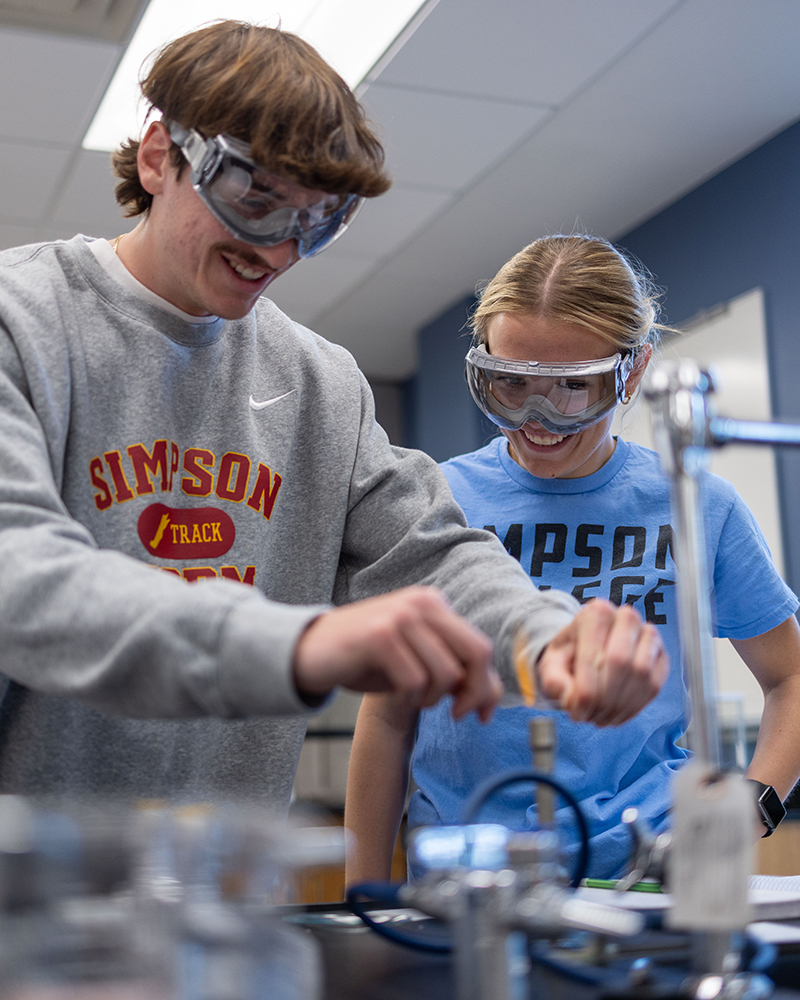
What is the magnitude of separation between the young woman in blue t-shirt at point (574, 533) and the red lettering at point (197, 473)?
0.48 m

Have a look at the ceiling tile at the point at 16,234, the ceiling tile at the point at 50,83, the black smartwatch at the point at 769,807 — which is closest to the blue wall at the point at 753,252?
the ceiling tile at the point at 50,83

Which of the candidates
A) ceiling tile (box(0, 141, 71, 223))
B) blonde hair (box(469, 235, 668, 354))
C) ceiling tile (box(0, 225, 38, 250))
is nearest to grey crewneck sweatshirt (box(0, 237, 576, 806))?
blonde hair (box(469, 235, 668, 354))

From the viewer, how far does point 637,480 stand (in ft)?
5.24

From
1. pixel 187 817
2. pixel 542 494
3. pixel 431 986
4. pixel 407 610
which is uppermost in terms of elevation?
pixel 542 494

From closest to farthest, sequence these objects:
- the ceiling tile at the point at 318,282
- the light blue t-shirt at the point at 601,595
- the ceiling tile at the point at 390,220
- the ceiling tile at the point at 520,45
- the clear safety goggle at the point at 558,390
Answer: the light blue t-shirt at the point at 601,595, the clear safety goggle at the point at 558,390, the ceiling tile at the point at 520,45, the ceiling tile at the point at 390,220, the ceiling tile at the point at 318,282

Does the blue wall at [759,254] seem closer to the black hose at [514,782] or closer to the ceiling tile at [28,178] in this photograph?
the ceiling tile at [28,178]

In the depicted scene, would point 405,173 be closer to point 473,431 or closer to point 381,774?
point 473,431

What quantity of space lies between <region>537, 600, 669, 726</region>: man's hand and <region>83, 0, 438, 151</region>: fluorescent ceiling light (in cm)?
233

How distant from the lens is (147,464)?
114cm

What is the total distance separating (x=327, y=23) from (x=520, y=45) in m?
0.53

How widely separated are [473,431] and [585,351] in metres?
3.60

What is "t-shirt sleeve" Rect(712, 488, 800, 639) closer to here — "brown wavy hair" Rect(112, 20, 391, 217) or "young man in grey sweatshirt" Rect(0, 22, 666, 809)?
"young man in grey sweatshirt" Rect(0, 22, 666, 809)

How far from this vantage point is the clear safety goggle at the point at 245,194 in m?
1.05

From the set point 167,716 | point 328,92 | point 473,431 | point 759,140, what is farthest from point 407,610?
point 473,431
